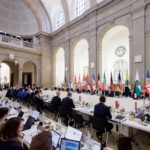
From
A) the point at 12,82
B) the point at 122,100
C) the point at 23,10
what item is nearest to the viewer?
the point at 122,100

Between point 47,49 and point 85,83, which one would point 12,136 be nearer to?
point 85,83

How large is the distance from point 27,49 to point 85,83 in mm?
8121

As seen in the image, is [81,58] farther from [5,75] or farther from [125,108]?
[5,75]

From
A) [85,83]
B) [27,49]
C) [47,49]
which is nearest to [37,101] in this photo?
[85,83]

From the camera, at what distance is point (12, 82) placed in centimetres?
Result: 2195

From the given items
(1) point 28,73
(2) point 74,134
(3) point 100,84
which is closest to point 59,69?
(1) point 28,73

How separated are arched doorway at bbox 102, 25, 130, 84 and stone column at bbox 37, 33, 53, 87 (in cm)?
740

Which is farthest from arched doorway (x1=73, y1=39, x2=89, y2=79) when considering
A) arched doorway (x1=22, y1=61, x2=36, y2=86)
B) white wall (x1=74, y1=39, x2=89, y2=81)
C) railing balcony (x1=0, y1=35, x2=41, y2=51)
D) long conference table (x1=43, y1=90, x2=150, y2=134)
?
arched doorway (x1=22, y1=61, x2=36, y2=86)

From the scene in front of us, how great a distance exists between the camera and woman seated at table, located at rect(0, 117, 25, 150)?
6.80ft

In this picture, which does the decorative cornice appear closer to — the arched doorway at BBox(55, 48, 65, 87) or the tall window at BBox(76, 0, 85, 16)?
the arched doorway at BBox(55, 48, 65, 87)

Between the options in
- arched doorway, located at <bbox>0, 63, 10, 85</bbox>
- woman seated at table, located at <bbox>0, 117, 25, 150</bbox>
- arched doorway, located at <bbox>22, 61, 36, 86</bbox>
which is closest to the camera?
woman seated at table, located at <bbox>0, 117, 25, 150</bbox>

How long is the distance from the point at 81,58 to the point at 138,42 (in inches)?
306

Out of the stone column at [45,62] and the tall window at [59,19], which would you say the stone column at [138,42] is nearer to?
the tall window at [59,19]

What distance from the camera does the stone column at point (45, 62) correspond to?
1805cm
